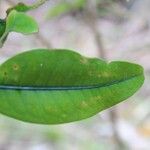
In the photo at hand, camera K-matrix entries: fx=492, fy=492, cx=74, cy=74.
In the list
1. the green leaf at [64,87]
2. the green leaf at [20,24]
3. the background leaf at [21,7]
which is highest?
the green leaf at [20,24]

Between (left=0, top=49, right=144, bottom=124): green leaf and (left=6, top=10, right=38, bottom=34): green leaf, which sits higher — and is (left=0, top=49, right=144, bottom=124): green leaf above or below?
below

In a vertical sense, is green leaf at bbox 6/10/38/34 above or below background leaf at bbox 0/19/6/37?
above

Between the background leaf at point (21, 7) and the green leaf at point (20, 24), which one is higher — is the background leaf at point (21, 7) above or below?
below

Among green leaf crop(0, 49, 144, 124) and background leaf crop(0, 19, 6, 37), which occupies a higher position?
background leaf crop(0, 19, 6, 37)

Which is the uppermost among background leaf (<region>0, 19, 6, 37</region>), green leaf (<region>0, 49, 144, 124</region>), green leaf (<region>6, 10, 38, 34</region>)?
green leaf (<region>6, 10, 38, 34</region>)

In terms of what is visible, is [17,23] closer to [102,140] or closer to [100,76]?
[100,76]

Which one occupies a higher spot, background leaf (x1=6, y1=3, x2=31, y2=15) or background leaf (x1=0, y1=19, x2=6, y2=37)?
background leaf (x1=6, y1=3, x2=31, y2=15)

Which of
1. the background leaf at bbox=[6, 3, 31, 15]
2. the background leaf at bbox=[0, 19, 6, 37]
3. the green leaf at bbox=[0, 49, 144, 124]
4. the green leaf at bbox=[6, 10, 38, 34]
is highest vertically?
the green leaf at bbox=[6, 10, 38, 34]

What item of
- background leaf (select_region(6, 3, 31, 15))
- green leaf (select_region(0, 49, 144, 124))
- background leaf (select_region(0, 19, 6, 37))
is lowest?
green leaf (select_region(0, 49, 144, 124))

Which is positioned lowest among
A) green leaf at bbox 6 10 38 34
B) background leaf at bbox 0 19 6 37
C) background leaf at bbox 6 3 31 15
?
background leaf at bbox 0 19 6 37

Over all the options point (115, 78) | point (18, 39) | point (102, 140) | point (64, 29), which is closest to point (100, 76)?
point (115, 78)
